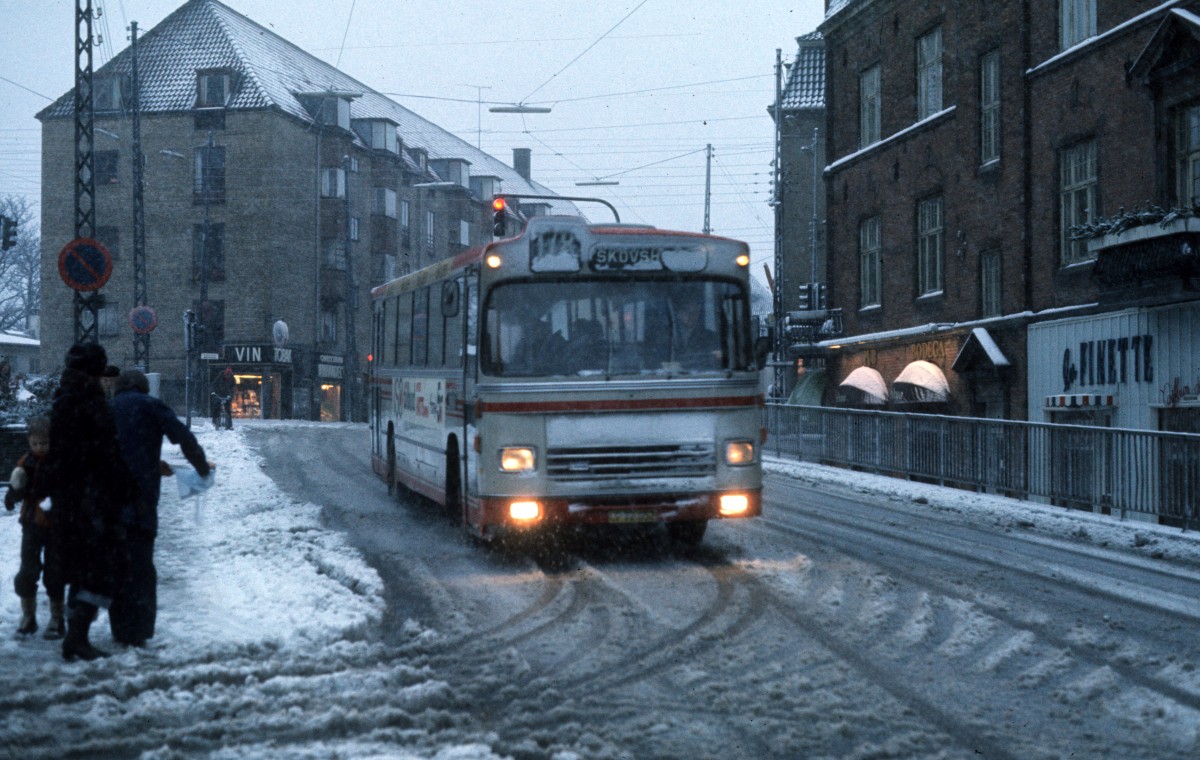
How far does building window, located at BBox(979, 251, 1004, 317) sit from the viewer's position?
94.7 ft

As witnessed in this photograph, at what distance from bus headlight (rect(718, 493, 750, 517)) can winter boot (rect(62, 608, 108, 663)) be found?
5.72 m

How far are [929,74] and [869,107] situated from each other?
3.54 m

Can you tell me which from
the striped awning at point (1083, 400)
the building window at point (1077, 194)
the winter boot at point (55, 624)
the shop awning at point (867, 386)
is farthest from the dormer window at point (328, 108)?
the winter boot at point (55, 624)

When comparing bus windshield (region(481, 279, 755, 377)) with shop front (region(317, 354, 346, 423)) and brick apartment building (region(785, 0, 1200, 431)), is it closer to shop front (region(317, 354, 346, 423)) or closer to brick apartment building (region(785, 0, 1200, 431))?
brick apartment building (region(785, 0, 1200, 431))

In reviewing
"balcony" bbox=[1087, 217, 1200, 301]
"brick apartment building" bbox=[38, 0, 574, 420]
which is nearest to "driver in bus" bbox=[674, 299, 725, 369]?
"balcony" bbox=[1087, 217, 1200, 301]

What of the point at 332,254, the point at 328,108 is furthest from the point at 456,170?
the point at 332,254

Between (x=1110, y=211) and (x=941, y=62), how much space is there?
8.21 m

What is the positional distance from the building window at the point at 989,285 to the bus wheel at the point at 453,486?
1735 cm

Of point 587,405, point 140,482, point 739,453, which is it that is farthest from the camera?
point 739,453

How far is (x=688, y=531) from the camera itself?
1339 centimetres

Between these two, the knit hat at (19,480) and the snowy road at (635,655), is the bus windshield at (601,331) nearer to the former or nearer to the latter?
the snowy road at (635,655)

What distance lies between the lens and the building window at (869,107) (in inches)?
1372

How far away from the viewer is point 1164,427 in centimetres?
2280

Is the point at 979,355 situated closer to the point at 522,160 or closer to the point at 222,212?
the point at 222,212
